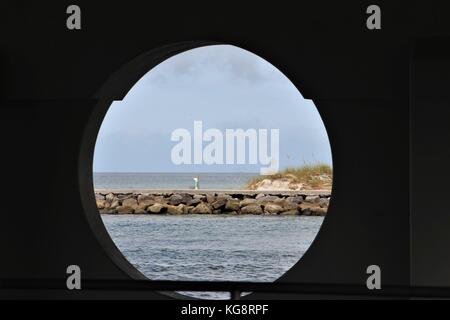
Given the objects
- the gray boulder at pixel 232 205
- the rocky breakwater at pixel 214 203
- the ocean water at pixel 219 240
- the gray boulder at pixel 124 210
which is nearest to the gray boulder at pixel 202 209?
the rocky breakwater at pixel 214 203

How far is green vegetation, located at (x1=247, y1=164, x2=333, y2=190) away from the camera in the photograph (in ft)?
120

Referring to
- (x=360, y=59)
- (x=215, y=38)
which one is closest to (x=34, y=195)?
(x=215, y=38)

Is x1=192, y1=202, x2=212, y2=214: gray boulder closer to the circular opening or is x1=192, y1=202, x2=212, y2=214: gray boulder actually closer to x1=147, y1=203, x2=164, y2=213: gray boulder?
the circular opening

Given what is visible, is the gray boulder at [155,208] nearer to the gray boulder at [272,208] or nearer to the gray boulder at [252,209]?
the gray boulder at [252,209]

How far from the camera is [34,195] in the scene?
482cm

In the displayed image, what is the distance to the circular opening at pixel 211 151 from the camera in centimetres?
3491

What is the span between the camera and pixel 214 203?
119ft

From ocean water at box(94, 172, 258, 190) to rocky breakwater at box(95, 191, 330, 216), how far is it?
144 centimetres

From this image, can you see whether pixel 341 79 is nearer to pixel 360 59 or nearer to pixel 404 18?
pixel 360 59

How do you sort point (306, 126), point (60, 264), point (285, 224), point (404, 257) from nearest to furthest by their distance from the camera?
point (404, 257)
point (60, 264)
point (285, 224)
point (306, 126)

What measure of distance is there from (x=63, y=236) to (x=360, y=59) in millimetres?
1974

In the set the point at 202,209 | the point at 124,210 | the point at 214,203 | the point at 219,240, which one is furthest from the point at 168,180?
the point at 219,240

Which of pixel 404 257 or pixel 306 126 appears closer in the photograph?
pixel 404 257

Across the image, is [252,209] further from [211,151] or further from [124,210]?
[211,151]
